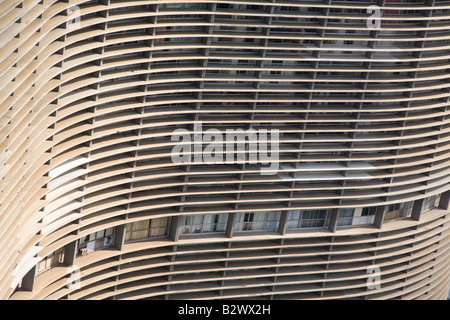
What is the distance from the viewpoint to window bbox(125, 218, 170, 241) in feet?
190

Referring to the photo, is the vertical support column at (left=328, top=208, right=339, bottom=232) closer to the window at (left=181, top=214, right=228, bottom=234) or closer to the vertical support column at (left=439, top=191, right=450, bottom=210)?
the window at (left=181, top=214, right=228, bottom=234)

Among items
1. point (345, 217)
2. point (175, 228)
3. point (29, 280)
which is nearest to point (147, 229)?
point (175, 228)

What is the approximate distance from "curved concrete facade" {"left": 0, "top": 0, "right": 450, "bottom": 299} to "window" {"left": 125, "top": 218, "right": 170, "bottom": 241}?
9 centimetres

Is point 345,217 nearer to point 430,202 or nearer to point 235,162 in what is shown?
point 430,202

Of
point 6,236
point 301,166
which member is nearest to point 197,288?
point 301,166

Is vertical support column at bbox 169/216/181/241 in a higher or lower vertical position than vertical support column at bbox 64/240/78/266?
higher

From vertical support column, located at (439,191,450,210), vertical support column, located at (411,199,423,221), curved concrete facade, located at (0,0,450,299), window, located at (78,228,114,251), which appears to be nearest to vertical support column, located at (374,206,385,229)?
curved concrete facade, located at (0,0,450,299)

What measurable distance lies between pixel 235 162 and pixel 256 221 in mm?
6747

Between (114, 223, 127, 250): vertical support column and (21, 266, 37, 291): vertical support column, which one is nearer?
(21, 266, 37, 291): vertical support column

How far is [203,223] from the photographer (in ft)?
200

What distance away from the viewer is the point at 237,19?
56438 millimetres

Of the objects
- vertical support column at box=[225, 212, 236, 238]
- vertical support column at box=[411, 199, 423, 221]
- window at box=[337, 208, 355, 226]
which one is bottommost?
vertical support column at box=[225, 212, 236, 238]

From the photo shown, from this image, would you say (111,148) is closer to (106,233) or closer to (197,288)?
(106,233)

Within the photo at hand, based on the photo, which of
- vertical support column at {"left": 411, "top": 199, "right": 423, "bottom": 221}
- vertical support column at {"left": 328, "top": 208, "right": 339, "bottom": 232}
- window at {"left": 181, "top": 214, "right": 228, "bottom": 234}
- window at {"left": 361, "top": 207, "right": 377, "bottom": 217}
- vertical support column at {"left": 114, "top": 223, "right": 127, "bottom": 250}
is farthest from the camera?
vertical support column at {"left": 411, "top": 199, "right": 423, "bottom": 221}
